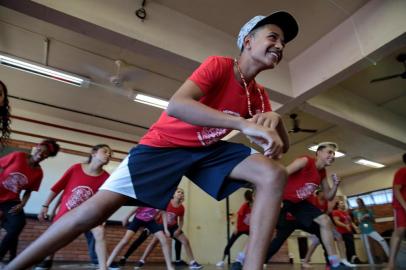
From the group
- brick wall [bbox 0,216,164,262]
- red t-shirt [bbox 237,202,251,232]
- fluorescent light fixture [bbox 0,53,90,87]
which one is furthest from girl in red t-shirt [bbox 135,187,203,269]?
fluorescent light fixture [bbox 0,53,90,87]

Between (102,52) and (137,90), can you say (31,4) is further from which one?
(137,90)

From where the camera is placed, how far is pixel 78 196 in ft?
11.1

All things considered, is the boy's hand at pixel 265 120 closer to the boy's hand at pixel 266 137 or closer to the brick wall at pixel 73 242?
the boy's hand at pixel 266 137

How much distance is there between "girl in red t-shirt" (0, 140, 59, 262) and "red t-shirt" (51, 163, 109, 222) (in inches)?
20.2

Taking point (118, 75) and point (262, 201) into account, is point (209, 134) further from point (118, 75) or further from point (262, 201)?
point (118, 75)

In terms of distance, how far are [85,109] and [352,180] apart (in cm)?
1124

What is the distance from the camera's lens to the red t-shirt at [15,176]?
376 cm

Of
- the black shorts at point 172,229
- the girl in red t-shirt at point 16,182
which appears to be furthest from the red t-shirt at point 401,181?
the girl in red t-shirt at point 16,182

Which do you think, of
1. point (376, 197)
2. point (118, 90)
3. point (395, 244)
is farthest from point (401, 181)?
point (376, 197)

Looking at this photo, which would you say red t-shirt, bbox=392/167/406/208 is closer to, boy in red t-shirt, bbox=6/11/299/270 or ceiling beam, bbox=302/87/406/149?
ceiling beam, bbox=302/87/406/149

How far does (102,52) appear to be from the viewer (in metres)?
5.74

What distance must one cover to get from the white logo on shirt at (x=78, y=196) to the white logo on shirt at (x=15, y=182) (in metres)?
0.88

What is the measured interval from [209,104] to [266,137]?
49cm

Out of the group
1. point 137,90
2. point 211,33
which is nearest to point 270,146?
point 211,33
